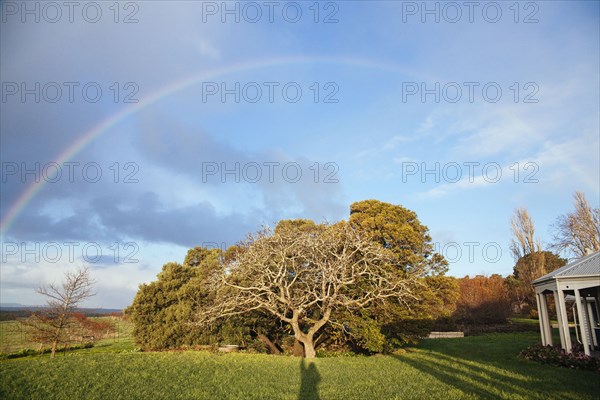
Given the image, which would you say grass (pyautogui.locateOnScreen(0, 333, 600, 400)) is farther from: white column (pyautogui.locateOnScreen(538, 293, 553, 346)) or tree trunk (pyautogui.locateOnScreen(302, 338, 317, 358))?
tree trunk (pyautogui.locateOnScreen(302, 338, 317, 358))

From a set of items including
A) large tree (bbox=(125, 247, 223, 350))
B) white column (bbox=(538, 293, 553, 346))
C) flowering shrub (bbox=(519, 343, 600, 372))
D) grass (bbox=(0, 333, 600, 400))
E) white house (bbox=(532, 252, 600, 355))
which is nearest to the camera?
grass (bbox=(0, 333, 600, 400))

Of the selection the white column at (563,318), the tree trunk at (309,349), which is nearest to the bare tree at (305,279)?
the tree trunk at (309,349)

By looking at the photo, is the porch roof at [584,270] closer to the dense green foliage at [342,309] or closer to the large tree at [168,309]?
the dense green foliage at [342,309]

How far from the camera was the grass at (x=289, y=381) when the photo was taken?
29.0 ft

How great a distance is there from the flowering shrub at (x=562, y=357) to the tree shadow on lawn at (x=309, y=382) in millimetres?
9247

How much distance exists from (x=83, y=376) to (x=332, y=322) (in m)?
12.6

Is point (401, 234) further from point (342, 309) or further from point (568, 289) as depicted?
point (568, 289)

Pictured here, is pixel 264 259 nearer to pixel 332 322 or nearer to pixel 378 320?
pixel 332 322

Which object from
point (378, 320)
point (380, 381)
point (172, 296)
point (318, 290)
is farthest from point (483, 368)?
point (172, 296)

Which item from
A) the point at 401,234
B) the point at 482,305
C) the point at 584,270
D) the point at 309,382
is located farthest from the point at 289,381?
the point at 482,305

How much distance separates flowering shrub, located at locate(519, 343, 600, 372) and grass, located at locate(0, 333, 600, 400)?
746mm

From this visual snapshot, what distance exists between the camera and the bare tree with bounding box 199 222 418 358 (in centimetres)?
1911

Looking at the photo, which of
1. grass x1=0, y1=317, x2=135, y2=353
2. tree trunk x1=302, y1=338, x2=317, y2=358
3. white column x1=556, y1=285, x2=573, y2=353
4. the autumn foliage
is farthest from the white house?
grass x1=0, y1=317, x2=135, y2=353

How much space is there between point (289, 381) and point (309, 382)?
62cm
